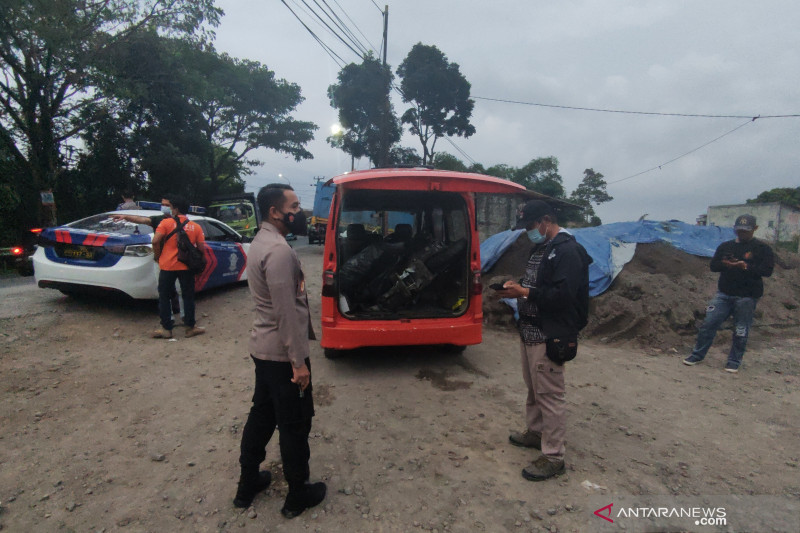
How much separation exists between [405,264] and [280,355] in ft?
9.38

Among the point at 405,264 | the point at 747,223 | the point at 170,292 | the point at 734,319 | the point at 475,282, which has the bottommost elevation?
the point at 734,319

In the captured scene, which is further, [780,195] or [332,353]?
[780,195]

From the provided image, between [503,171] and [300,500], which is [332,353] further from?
[503,171]

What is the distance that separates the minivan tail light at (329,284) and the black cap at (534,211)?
2.03 metres

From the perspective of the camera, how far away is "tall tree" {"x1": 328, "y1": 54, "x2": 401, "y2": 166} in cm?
2394

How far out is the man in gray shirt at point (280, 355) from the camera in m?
2.15

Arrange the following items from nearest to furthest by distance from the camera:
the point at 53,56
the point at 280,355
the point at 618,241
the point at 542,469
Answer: the point at 280,355, the point at 542,469, the point at 618,241, the point at 53,56

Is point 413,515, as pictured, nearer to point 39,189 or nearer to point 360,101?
point 39,189

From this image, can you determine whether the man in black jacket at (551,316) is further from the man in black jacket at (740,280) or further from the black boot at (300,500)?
the man in black jacket at (740,280)

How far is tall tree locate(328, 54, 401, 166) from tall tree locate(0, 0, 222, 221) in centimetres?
1031

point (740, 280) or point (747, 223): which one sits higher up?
point (747, 223)

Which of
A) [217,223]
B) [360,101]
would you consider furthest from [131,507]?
[360,101]

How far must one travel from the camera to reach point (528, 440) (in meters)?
3.00

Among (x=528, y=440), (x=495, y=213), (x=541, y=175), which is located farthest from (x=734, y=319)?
(x=541, y=175)
